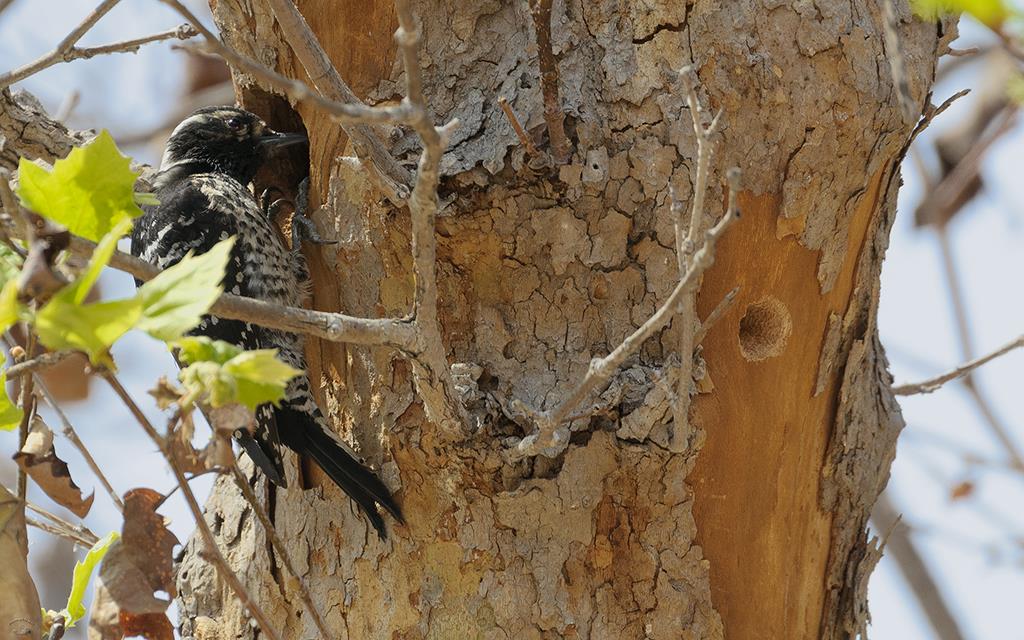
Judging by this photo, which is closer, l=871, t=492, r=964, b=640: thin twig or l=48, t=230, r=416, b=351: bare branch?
l=48, t=230, r=416, b=351: bare branch

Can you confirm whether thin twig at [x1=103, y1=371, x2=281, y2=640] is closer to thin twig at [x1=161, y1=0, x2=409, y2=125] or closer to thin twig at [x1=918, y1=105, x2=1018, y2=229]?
thin twig at [x1=161, y1=0, x2=409, y2=125]

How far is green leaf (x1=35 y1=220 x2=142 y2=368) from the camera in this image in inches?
53.0

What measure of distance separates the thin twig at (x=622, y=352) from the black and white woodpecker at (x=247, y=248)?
0.47m

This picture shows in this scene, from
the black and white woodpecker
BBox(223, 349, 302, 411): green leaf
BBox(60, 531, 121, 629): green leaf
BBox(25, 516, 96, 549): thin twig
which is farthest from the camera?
the black and white woodpecker

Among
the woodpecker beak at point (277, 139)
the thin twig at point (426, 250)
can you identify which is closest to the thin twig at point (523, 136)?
the thin twig at point (426, 250)

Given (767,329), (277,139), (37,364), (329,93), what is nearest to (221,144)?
(277,139)

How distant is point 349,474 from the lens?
2.59m

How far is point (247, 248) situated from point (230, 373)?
2165 millimetres

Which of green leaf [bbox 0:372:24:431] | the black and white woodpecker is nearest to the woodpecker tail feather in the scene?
the black and white woodpecker

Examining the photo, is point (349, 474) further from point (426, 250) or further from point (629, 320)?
point (426, 250)

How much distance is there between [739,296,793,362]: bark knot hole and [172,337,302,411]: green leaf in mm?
1341

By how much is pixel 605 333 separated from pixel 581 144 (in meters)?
0.44

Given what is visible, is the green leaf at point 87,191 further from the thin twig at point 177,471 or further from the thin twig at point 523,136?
the thin twig at point 523,136

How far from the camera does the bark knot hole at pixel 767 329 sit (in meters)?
2.56
